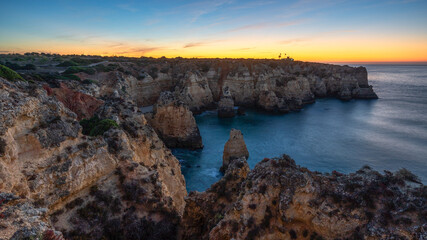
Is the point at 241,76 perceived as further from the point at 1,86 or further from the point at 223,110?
the point at 1,86

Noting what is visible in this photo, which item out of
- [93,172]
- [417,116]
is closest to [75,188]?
[93,172]

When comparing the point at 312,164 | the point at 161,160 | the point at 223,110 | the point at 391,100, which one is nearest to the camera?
the point at 161,160

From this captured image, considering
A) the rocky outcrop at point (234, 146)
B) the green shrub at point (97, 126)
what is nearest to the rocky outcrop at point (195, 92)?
the rocky outcrop at point (234, 146)

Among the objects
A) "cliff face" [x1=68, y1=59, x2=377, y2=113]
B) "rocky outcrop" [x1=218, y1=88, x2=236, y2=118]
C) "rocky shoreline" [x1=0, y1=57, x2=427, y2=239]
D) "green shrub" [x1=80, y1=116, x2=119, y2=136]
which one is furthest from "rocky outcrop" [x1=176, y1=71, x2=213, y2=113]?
"green shrub" [x1=80, y1=116, x2=119, y2=136]

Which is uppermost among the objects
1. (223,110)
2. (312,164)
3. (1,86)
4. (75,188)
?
(1,86)

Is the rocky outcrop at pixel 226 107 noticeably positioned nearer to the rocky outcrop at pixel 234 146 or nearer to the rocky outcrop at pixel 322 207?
the rocky outcrop at pixel 234 146

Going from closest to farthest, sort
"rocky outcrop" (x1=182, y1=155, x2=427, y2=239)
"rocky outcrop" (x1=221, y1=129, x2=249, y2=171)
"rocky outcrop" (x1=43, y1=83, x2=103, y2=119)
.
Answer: "rocky outcrop" (x1=182, y1=155, x2=427, y2=239) < "rocky outcrop" (x1=43, y1=83, x2=103, y2=119) < "rocky outcrop" (x1=221, y1=129, x2=249, y2=171)

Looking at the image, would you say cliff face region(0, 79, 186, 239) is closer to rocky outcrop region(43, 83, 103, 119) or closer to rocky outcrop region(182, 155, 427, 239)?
rocky outcrop region(182, 155, 427, 239)

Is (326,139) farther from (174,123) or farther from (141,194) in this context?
(141,194)
